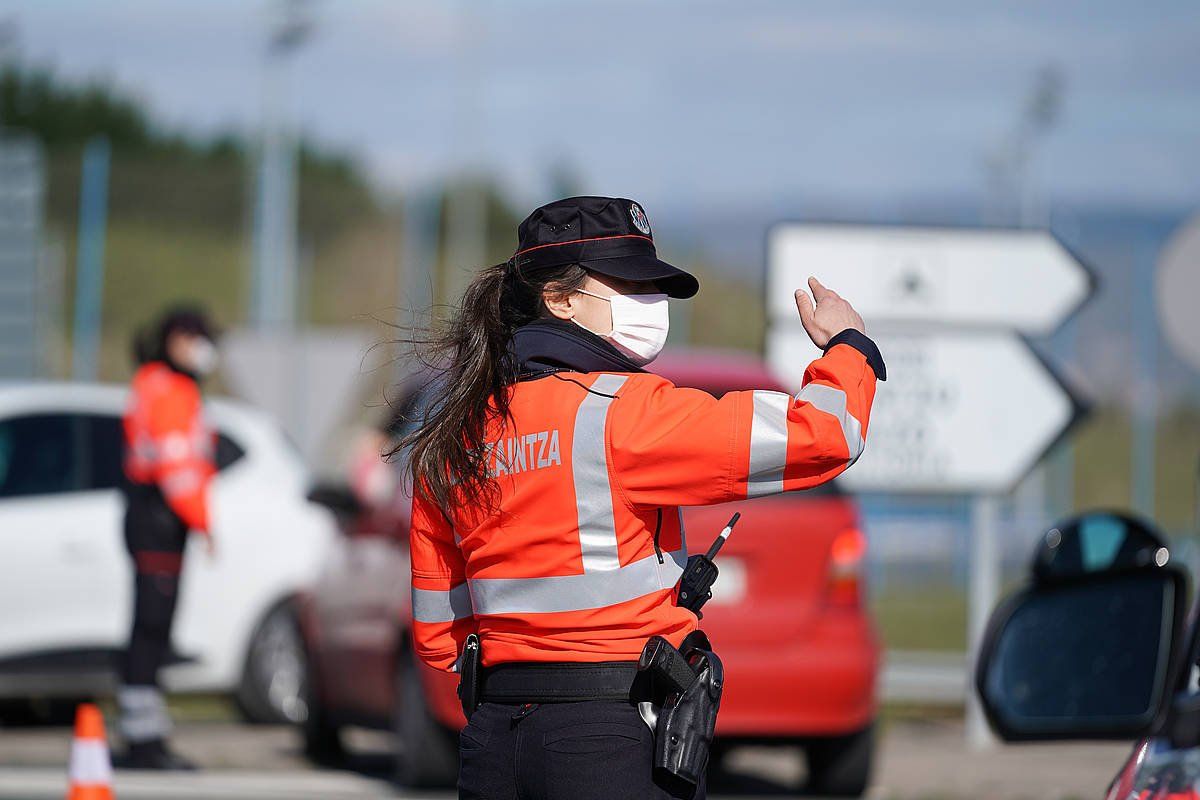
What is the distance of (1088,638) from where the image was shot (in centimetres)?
276

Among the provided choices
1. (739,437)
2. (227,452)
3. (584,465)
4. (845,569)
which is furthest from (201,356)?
(739,437)

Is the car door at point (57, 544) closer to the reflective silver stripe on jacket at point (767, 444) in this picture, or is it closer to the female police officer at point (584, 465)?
the female police officer at point (584, 465)

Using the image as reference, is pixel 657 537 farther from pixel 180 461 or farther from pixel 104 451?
pixel 104 451

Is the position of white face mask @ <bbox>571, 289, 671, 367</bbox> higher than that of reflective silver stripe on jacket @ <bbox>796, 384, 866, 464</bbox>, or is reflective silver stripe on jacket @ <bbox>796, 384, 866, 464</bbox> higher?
white face mask @ <bbox>571, 289, 671, 367</bbox>

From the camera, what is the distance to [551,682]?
11.1 ft

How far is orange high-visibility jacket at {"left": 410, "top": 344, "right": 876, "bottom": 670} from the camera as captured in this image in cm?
325

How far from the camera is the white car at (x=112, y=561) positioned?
34.5 ft

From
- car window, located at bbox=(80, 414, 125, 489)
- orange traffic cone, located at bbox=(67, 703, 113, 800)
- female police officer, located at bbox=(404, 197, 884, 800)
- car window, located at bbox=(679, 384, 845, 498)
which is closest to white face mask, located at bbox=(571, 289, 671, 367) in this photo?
female police officer, located at bbox=(404, 197, 884, 800)

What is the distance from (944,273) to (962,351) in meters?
0.41

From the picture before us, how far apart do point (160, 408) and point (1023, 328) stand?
4.34m

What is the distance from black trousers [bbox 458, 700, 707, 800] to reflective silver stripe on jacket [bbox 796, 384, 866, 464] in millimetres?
585

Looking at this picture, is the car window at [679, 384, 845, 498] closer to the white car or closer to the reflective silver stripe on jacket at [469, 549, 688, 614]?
the white car

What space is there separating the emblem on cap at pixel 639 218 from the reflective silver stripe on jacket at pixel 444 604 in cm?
75

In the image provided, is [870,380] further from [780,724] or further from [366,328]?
[366,328]
